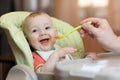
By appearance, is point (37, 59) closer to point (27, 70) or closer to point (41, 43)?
point (41, 43)

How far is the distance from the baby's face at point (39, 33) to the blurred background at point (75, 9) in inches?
37.3

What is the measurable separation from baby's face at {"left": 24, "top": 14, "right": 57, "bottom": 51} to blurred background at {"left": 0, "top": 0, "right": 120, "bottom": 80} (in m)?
0.95

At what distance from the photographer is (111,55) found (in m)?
0.95

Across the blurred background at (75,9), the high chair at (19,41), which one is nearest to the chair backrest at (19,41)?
the high chair at (19,41)

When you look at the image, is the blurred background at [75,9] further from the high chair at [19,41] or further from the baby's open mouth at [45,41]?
the baby's open mouth at [45,41]

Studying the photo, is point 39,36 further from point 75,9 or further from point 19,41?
point 75,9

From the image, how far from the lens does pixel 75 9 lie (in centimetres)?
229

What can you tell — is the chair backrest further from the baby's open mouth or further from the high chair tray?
the high chair tray

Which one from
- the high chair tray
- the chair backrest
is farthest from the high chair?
the high chair tray

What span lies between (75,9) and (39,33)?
1315 mm

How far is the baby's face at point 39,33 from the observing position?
101 centimetres

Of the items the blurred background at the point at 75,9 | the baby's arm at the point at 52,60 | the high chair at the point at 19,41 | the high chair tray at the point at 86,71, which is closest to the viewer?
the high chair tray at the point at 86,71

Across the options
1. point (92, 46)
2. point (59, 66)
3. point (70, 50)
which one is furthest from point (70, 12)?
point (59, 66)

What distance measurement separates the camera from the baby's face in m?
1.01
